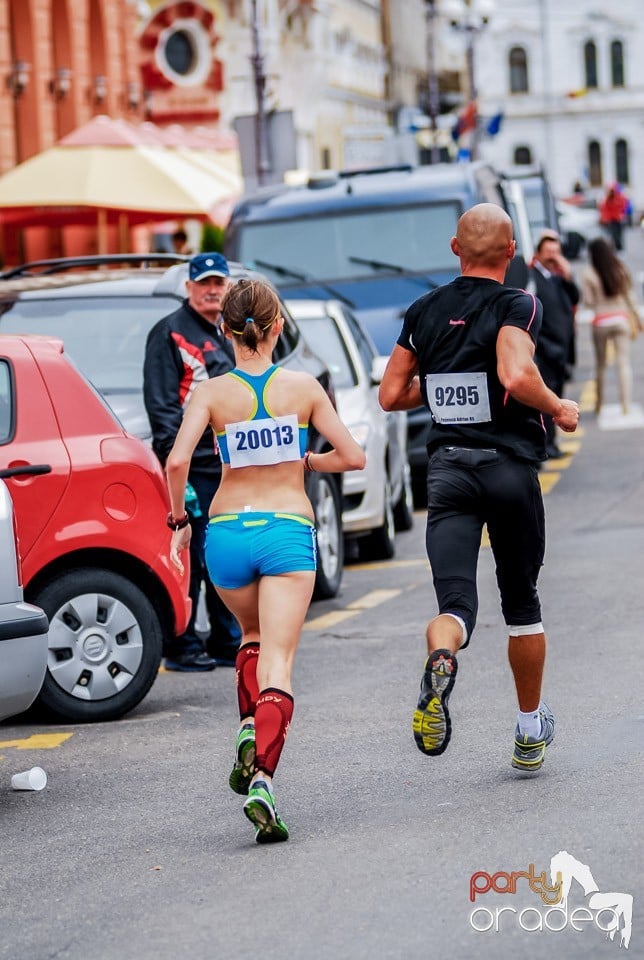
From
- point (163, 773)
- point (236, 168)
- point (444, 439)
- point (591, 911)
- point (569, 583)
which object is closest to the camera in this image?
point (591, 911)

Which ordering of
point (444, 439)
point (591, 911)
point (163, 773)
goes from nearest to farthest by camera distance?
1. point (591, 911)
2. point (444, 439)
3. point (163, 773)

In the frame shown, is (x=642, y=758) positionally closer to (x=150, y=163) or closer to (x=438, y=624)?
(x=438, y=624)

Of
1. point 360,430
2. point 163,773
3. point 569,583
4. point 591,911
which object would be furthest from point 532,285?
point 591,911

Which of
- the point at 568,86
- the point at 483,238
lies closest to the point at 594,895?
the point at 483,238

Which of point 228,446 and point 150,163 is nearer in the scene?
point 228,446

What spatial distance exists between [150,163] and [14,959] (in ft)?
63.3

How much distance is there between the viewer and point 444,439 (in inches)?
266

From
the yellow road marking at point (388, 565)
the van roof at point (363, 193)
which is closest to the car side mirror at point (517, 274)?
the van roof at point (363, 193)

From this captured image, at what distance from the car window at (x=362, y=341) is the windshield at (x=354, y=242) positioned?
2.09 metres

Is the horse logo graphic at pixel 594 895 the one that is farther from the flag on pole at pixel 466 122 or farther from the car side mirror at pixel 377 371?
the flag on pole at pixel 466 122

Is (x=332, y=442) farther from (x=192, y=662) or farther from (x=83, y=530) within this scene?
(x=192, y=662)

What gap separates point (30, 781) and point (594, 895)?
2.69 metres

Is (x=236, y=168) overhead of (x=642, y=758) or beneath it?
overhead

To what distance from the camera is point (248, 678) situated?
6574 mm
